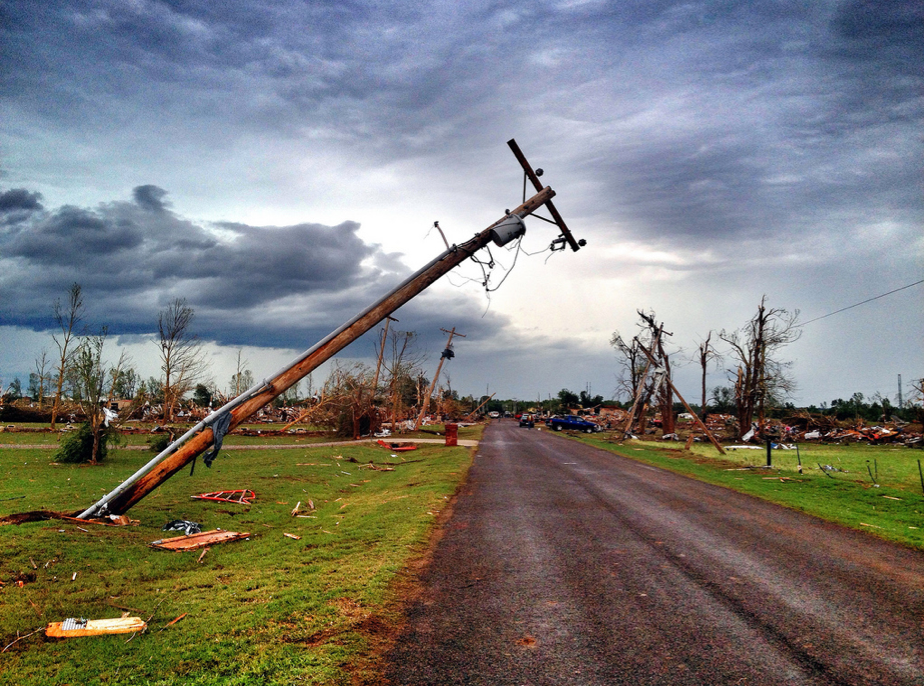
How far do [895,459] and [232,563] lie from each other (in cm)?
3145

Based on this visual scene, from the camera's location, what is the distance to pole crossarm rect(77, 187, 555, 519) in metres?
8.48

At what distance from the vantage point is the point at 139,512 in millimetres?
10672

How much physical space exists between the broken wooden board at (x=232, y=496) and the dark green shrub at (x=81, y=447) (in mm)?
9500

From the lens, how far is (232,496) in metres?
13.2

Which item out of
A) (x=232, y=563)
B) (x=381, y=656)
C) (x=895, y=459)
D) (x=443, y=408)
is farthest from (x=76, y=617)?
(x=443, y=408)

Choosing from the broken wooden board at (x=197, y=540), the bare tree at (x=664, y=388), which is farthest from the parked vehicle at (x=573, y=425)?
the broken wooden board at (x=197, y=540)

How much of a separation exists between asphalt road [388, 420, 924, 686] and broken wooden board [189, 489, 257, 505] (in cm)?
554

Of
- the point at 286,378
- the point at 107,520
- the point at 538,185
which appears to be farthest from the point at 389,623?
the point at 538,185

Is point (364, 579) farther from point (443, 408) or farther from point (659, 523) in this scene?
point (443, 408)

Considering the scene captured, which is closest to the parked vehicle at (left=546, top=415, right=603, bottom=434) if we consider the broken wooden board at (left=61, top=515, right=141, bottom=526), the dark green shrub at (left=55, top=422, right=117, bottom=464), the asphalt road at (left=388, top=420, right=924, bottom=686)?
the dark green shrub at (left=55, top=422, right=117, bottom=464)

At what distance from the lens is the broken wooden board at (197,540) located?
27.6ft

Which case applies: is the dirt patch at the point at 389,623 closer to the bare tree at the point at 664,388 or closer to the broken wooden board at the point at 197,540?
the broken wooden board at the point at 197,540

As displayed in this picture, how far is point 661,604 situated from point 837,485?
1354cm

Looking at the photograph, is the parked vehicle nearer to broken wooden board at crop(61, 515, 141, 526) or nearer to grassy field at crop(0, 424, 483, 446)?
grassy field at crop(0, 424, 483, 446)
